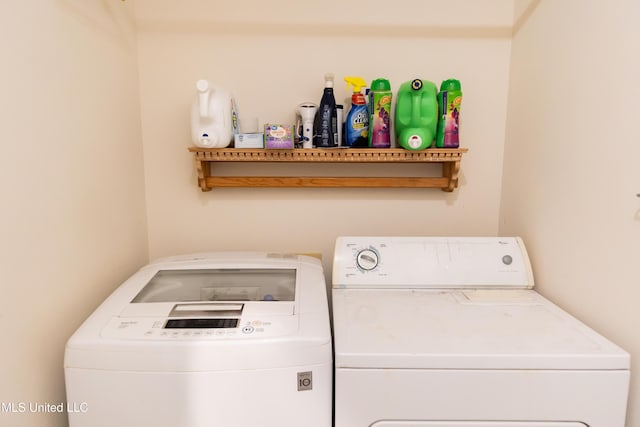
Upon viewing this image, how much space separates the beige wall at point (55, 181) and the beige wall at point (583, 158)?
1.54 m

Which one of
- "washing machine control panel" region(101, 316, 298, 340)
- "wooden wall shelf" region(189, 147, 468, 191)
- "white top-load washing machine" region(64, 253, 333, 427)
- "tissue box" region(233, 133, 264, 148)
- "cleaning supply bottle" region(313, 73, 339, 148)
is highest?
"cleaning supply bottle" region(313, 73, 339, 148)

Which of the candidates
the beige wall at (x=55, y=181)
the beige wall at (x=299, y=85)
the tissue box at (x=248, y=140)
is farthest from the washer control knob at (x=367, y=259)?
the beige wall at (x=55, y=181)

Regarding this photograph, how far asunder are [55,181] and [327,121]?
92 cm

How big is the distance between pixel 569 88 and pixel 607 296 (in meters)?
0.66

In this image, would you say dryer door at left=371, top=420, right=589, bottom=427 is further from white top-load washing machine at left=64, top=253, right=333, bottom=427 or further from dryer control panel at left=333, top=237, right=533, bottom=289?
dryer control panel at left=333, top=237, right=533, bottom=289

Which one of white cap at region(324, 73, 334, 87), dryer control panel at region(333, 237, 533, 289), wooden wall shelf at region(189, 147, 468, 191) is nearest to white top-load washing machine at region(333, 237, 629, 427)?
dryer control panel at region(333, 237, 533, 289)

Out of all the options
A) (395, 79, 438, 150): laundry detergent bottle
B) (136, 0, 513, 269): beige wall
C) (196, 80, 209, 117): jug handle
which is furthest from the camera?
(136, 0, 513, 269): beige wall

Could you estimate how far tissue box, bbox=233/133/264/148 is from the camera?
1.55m

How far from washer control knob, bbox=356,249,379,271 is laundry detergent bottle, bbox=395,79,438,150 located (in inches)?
17.1

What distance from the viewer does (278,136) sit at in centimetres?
151

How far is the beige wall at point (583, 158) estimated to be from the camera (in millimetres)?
1048

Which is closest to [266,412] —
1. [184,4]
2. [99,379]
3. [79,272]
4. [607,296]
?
[99,379]

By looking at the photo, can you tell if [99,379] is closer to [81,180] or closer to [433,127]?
[81,180]

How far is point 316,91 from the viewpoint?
5.69 feet
